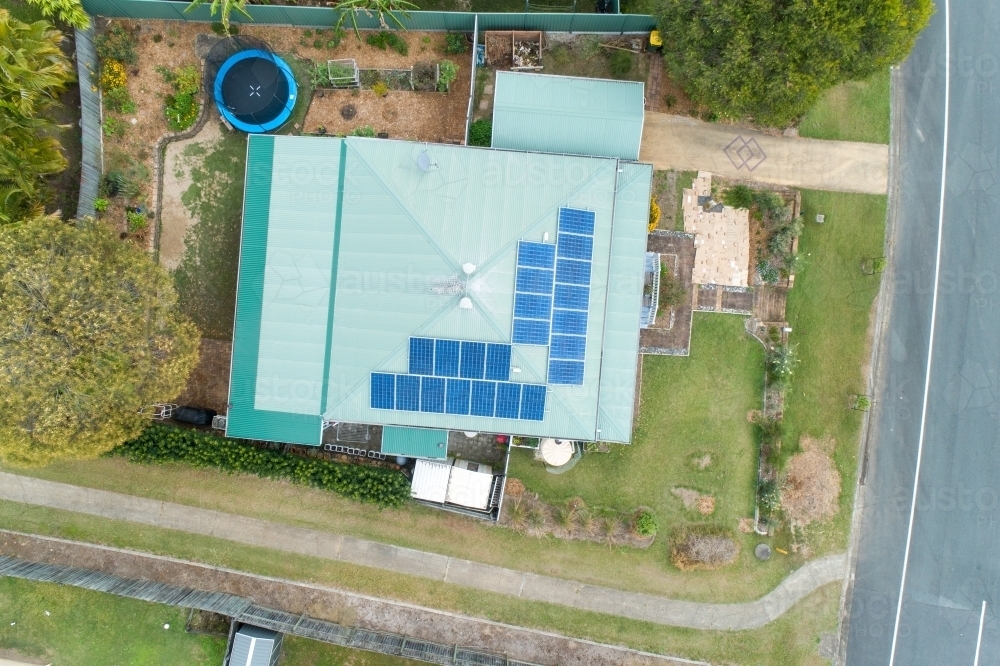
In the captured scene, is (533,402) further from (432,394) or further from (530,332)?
(432,394)

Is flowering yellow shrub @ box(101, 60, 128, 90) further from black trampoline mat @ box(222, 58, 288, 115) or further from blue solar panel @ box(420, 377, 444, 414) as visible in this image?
blue solar panel @ box(420, 377, 444, 414)

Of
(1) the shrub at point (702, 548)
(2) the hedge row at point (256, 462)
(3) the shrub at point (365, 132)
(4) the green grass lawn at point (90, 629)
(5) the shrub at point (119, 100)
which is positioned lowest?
(4) the green grass lawn at point (90, 629)

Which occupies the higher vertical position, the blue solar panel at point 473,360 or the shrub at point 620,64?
the shrub at point 620,64

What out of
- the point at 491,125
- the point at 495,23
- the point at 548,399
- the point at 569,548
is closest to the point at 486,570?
the point at 569,548

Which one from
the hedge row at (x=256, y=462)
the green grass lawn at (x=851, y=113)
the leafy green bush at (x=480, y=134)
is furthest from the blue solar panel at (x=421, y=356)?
the green grass lawn at (x=851, y=113)

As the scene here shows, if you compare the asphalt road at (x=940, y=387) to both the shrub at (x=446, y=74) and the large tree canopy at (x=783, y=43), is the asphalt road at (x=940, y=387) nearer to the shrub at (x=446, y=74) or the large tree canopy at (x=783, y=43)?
the large tree canopy at (x=783, y=43)

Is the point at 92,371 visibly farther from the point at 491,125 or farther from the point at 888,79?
the point at 888,79

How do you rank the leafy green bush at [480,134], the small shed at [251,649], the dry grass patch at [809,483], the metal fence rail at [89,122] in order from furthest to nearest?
the dry grass patch at [809,483] < the leafy green bush at [480,134] < the metal fence rail at [89,122] < the small shed at [251,649]
